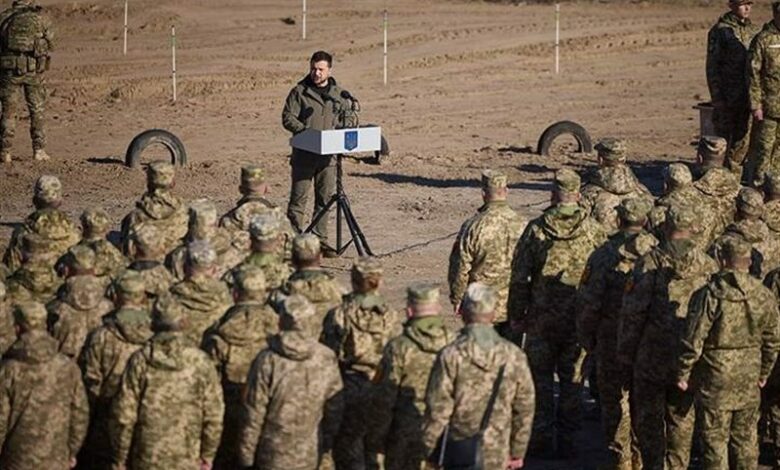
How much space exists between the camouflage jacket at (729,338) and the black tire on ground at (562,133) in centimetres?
1418

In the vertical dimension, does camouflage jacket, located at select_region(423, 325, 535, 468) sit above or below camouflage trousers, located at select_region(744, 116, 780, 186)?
below

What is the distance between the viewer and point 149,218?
1753 centimetres

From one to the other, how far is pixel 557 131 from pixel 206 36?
11495 millimetres

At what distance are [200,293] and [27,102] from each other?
14472 millimetres

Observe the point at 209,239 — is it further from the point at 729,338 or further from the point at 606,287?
the point at 729,338

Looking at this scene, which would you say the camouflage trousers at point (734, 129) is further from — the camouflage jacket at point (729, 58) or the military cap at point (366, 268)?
the military cap at point (366, 268)

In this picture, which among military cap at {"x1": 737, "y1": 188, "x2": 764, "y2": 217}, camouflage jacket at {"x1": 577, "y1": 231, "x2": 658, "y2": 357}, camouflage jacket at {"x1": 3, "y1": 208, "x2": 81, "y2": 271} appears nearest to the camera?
camouflage jacket at {"x1": 577, "y1": 231, "x2": 658, "y2": 357}

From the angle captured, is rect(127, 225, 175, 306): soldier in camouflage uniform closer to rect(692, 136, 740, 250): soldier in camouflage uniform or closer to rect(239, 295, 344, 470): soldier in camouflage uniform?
rect(239, 295, 344, 470): soldier in camouflage uniform

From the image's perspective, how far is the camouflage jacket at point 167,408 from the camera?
13.0 metres

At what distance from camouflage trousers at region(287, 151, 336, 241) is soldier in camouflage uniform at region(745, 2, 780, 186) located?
4.97 m

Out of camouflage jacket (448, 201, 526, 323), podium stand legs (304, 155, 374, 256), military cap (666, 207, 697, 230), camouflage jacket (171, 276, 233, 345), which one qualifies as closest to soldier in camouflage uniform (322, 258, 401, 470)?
camouflage jacket (171, 276, 233, 345)

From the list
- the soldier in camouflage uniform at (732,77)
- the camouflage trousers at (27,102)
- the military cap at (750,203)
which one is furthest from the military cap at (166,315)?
the camouflage trousers at (27,102)

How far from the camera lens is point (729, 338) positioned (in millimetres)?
14258

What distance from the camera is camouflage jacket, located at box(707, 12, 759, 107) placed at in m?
23.8
